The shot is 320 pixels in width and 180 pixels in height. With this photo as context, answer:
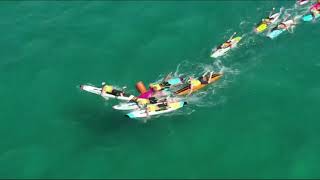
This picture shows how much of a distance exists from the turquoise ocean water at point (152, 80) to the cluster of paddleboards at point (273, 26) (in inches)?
62.6

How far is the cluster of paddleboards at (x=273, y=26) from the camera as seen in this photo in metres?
116

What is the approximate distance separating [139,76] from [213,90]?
56.6ft

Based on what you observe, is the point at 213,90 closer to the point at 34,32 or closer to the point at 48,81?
the point at 48,81

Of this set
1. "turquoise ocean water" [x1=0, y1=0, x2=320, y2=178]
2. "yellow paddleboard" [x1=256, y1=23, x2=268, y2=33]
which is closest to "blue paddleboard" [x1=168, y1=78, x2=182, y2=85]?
"turquoise ocean water" [x1=0, y1=0, x2=320, y2=178]

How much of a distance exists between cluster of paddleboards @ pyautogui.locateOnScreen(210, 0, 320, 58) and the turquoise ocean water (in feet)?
5.21

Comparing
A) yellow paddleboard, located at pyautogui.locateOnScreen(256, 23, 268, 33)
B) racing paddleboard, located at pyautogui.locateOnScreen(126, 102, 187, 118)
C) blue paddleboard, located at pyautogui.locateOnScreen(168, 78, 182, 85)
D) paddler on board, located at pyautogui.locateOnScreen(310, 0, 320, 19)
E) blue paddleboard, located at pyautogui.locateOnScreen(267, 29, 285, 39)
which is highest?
paddler on board, located at pyautogui.locateOnScreen(310, 0, 320, 19)

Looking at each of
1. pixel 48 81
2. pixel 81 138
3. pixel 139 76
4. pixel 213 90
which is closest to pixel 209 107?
pixel 213 90

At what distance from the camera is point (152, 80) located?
365ft

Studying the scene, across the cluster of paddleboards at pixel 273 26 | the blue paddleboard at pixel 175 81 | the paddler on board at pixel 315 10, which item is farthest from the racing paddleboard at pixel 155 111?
the paddler on board at pixel 315 10

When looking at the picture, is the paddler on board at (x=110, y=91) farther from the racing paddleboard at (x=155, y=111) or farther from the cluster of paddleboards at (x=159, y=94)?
the racing paddleboard at (x=155, y=111)

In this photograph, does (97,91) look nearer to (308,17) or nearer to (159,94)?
(159,94)

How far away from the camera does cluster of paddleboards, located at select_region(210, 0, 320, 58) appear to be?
115750 mm

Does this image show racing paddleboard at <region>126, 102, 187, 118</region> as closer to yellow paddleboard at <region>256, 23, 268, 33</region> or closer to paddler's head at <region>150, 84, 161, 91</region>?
paddler's head at <region>150, 84, 161, 91</region>

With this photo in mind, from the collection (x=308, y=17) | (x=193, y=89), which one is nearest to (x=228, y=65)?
(x=193, y=89)
